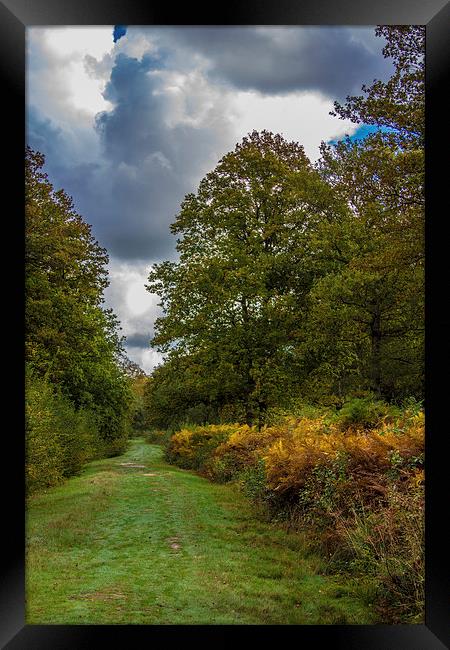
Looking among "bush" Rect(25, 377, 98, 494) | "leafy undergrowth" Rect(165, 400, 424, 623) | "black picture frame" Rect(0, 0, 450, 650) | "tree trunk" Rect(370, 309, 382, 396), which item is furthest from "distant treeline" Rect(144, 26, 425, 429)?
"black picture frame" Rect(0, 0, 450, 650)

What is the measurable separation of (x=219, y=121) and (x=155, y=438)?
19.9 ft

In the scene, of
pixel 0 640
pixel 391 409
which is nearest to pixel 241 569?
pixel 0 640

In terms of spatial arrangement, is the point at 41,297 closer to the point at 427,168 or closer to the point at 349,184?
the point at 349,184

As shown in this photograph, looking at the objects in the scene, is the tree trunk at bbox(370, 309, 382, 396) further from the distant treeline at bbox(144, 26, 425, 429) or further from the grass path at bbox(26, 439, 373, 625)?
the grass path at bbox(26, 439, 373, 625)

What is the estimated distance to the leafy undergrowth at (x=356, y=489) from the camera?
10.3 feet

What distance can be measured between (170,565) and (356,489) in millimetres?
1608

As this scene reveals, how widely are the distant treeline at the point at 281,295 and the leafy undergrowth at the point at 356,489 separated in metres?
0.89

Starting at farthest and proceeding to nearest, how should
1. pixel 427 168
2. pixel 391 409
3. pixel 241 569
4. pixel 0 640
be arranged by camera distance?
pixel 391 409, pixel 241 569, pixel 427 168, pixel 0 640

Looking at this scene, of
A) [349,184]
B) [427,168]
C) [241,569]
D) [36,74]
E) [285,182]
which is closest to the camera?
[427,168]

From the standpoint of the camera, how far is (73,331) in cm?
803

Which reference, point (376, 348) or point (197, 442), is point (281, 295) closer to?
point (376, 348)

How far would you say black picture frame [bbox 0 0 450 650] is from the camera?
2.65 m

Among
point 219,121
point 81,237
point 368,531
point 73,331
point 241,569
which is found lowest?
point 241,569
